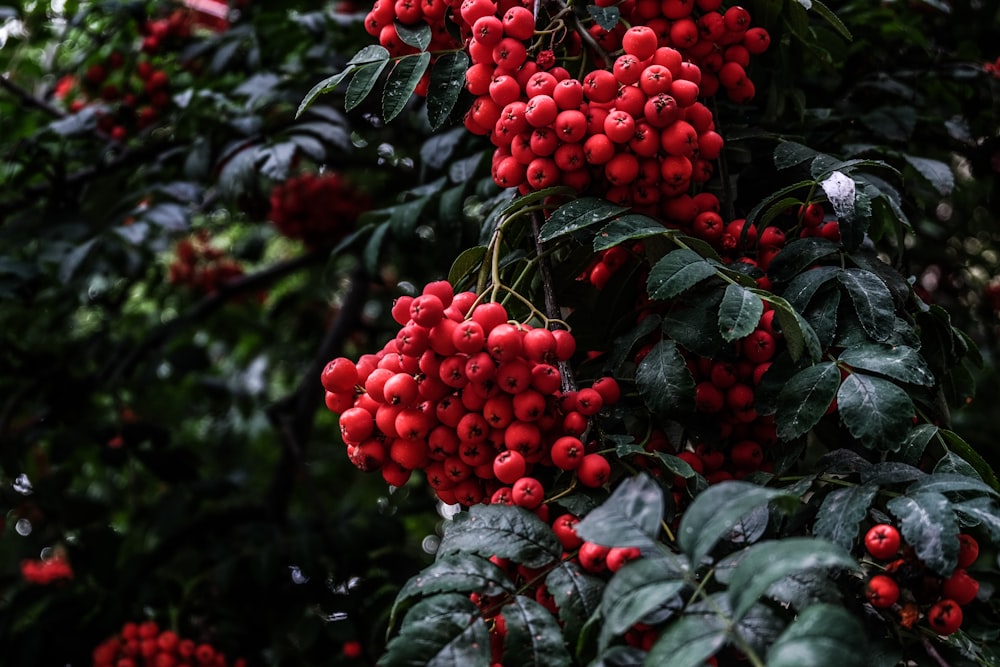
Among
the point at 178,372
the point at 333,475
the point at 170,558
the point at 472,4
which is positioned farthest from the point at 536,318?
the point at 333,475

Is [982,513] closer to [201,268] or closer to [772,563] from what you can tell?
[772,563]

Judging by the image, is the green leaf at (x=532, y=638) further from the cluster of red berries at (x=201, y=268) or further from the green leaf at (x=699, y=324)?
the cluster of red berries at (x=201, y=268)

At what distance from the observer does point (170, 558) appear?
2.93m

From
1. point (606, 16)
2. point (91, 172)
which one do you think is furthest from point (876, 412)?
point (91, 172)

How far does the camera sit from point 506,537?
1.13m

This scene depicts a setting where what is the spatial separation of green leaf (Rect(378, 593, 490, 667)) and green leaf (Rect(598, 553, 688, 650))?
17 centimetres

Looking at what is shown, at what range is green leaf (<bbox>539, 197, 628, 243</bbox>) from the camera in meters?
1.29

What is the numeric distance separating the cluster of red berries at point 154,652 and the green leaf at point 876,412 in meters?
1.93

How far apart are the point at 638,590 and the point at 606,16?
Answer: 3.22ft

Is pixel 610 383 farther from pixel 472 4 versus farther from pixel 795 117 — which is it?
pixel 795 117

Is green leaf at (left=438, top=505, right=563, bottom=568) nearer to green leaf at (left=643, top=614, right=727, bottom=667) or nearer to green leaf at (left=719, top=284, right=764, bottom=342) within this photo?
green leaf at (left=643, top=614, right=727, bottom=667)

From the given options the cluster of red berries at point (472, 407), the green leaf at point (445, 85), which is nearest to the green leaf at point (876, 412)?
the cluster of red berries at point (472, 407)

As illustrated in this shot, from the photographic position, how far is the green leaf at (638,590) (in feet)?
2.89

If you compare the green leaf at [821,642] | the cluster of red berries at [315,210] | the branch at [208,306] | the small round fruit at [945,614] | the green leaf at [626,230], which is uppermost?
the green leaf at [626,230]
